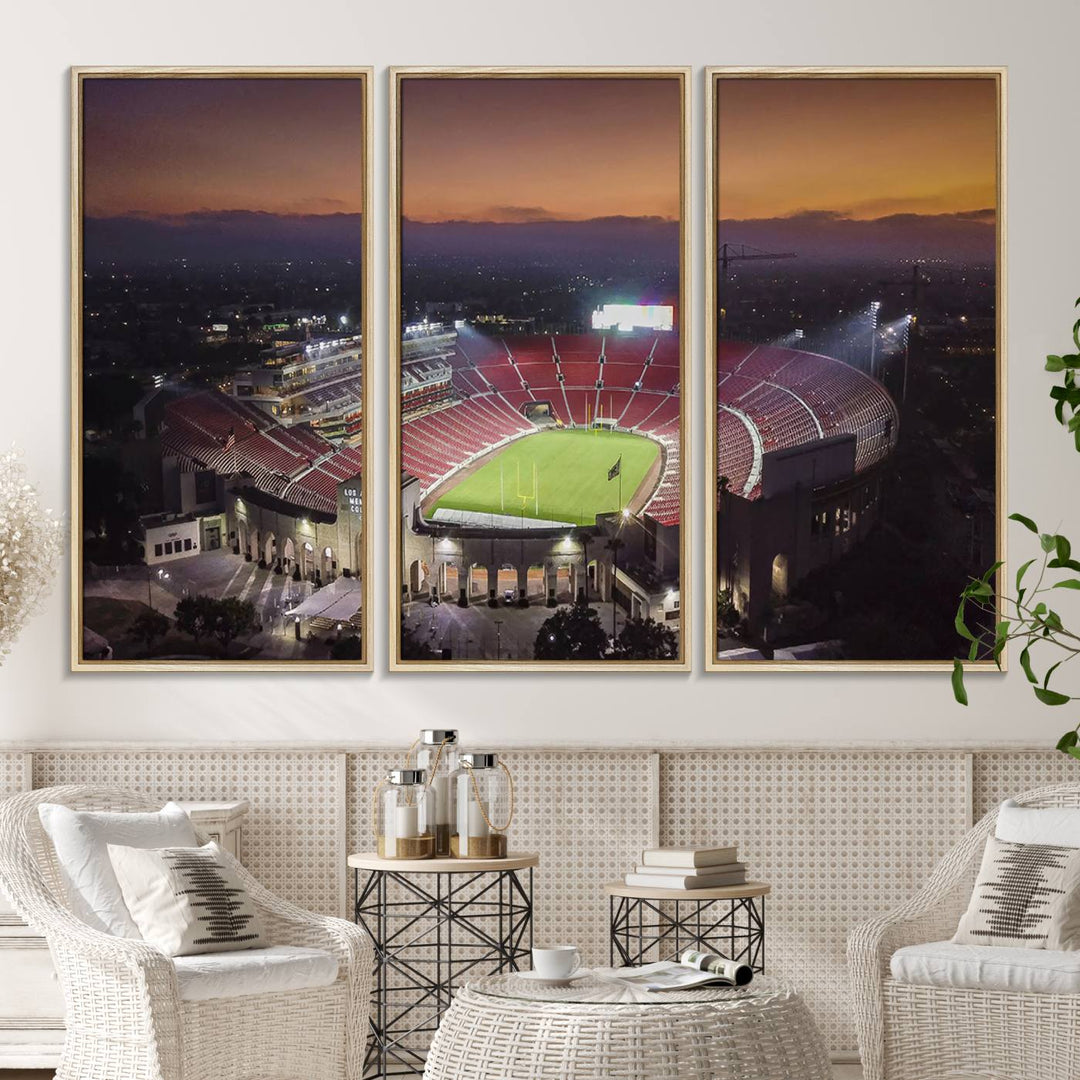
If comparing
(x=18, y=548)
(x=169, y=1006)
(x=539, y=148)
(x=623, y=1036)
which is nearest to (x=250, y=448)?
(x=18, y=548)

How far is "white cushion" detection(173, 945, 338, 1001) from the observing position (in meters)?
3.37

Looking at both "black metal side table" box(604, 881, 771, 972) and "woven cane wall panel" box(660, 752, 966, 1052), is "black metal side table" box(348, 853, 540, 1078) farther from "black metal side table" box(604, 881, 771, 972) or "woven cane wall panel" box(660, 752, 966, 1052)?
"woven cane wall panel" box(660, 752, 966, 1052)

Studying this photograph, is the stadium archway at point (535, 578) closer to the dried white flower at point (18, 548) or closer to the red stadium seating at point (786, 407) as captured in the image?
the red stadium seating at point (786, 407)

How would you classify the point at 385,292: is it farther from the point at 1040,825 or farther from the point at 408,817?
the point at 1040,825

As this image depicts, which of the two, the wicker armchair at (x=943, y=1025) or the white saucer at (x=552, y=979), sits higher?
the white saucer at (x=552, y=979)

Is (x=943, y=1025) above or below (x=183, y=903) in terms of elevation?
below

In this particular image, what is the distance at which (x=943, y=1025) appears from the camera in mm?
3588

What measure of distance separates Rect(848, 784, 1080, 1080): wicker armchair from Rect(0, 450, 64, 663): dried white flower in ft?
8.77

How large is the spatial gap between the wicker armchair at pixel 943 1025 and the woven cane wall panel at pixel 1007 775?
775 mm

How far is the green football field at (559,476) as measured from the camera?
4.58m

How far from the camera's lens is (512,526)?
459cm

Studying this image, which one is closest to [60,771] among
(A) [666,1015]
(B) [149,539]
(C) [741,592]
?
(B) [149,539]

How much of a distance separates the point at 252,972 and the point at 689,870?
1178 mm

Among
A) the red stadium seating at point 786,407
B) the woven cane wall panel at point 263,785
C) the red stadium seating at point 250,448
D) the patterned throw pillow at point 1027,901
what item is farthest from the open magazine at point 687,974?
the red stadium seating at point 250,448
